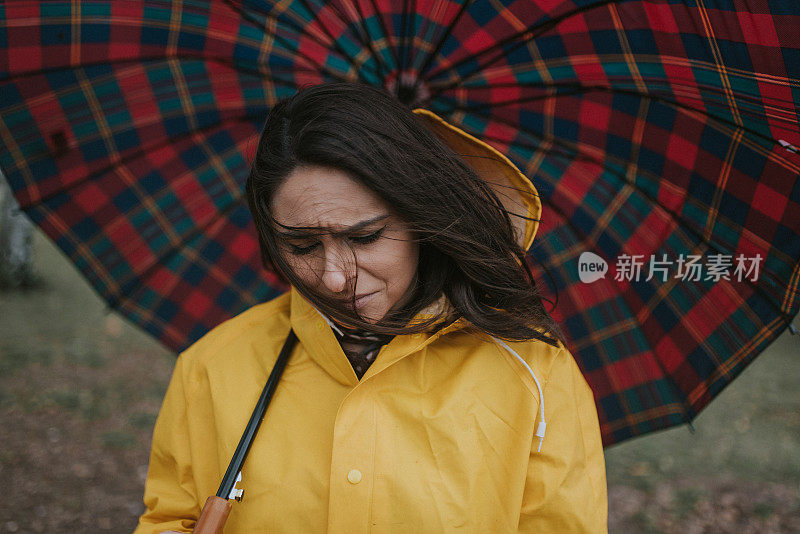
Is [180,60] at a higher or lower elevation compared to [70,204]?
higher

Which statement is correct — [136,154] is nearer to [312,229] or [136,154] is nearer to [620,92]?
[312,229]

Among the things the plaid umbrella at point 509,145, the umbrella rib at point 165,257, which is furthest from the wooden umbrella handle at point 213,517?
the umbrella rib at point 165,257

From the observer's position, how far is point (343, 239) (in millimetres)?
1691

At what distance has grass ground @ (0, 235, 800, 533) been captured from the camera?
174 inches

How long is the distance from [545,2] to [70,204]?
170 cm

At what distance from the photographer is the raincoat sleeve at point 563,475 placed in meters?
1.79

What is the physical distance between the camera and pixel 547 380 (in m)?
1.86

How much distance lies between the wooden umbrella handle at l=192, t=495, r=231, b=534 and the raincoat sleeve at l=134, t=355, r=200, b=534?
29 cm

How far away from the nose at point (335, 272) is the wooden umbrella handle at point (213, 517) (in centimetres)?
61

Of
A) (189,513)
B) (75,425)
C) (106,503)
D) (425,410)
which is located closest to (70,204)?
(189,513)

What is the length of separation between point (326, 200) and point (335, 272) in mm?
183

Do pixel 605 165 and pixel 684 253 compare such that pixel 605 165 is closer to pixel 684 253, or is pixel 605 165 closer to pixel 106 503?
pixel 684 253

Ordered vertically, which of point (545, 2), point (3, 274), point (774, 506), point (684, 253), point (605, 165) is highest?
point (545, 2)

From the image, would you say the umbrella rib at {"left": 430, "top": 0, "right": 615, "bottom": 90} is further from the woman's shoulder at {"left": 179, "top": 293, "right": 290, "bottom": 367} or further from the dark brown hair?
the woman's shoulder at {"left": 179, "top": 293, "right": 290, "bottom": 367}
